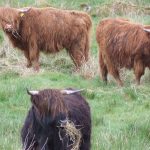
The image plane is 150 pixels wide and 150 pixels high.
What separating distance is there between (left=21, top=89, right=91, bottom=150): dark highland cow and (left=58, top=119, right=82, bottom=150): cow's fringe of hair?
0.01 m

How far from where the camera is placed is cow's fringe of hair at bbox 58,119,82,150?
5374mm

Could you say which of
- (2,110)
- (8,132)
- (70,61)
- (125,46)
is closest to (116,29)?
(125,46)

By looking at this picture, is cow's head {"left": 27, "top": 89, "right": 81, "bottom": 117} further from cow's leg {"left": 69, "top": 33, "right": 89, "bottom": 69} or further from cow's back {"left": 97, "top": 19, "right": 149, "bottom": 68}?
cow's leg {"left": 69, "top": 33, "right": 89, "bottom": 69}

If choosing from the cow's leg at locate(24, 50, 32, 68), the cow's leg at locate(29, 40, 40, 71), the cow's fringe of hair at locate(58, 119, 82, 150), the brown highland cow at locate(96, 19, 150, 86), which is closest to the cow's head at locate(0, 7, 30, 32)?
the cow's leg at locate(29, 40, 40, 71)

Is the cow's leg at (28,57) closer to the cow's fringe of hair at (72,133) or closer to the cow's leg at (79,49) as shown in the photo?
the cow's leg at (79,49)

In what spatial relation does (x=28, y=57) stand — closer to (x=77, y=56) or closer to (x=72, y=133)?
(x=77, y=56)

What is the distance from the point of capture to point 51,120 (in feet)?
17.4

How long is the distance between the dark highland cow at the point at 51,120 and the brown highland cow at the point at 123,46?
509cm

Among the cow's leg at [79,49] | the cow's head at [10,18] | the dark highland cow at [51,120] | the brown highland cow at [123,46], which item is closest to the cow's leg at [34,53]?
the cow's head at [10,18]

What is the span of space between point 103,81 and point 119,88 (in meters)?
0.80

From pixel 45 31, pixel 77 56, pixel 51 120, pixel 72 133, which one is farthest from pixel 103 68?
pixel 51 120

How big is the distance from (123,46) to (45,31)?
1.93m

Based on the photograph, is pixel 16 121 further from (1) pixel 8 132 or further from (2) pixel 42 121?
(2) pixel 42 121

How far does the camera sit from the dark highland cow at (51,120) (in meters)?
5.28
